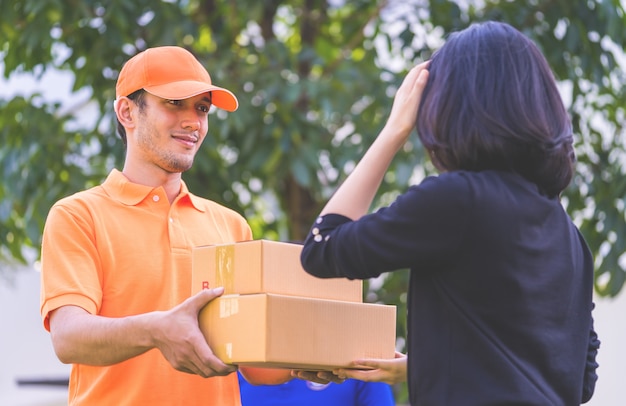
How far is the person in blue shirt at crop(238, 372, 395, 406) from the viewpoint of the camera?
3.67 metres

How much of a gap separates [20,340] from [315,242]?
6904mm

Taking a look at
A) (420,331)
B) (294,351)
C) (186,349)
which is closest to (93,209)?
(186,349)

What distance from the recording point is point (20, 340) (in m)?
8.52

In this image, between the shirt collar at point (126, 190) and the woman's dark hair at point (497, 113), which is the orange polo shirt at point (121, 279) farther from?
the woman's dark hair at point (497, 113)

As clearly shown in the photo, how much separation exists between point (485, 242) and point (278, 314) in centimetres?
50

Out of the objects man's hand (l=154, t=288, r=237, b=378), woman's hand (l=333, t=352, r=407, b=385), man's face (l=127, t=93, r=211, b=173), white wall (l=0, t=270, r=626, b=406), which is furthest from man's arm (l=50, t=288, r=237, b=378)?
white wall (l=0, t=270, r=626, b=406)

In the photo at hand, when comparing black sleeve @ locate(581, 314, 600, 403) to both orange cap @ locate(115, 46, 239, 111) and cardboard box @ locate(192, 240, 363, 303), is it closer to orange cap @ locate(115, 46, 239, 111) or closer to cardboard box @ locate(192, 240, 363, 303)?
cardboard box @ locate(192, 240, 363, 303)

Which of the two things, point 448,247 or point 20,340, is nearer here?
point 448,247

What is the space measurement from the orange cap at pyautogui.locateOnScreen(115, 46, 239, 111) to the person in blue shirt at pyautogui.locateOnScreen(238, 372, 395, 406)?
1.18m

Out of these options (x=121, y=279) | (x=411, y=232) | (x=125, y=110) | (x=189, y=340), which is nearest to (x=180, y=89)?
(x=125, y=110)

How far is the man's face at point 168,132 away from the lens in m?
2.85

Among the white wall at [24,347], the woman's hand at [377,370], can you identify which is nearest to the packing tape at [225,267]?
the woman's hand at [377,370]

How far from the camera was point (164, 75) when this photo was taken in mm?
2855

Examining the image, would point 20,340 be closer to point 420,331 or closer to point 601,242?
point 601,242
